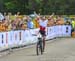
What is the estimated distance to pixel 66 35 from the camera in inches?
1459

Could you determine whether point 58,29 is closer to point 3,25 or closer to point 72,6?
point 3,25

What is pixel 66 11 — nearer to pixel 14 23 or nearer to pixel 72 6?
pixel 72 6

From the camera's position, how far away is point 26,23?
88.5ft

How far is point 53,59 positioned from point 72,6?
46.8 m

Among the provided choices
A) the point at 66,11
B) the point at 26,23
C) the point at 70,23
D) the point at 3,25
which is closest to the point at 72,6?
the point at 66,11

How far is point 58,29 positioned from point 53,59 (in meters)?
18.3

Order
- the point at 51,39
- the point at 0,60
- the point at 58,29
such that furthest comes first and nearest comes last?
the point at 58,29, the point at 51,39, the point at 0,60

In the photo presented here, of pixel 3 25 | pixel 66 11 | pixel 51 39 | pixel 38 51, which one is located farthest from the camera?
pixel 66 11

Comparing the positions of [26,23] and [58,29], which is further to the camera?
[58,29]

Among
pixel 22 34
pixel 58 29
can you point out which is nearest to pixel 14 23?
pixel 22 34

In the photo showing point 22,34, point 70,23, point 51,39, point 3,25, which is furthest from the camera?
point 70,23

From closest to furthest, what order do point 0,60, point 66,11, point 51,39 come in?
point 0,60, point 51,39, point 66,11

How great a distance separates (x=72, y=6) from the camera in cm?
6362

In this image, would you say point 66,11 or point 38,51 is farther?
point 66,11
